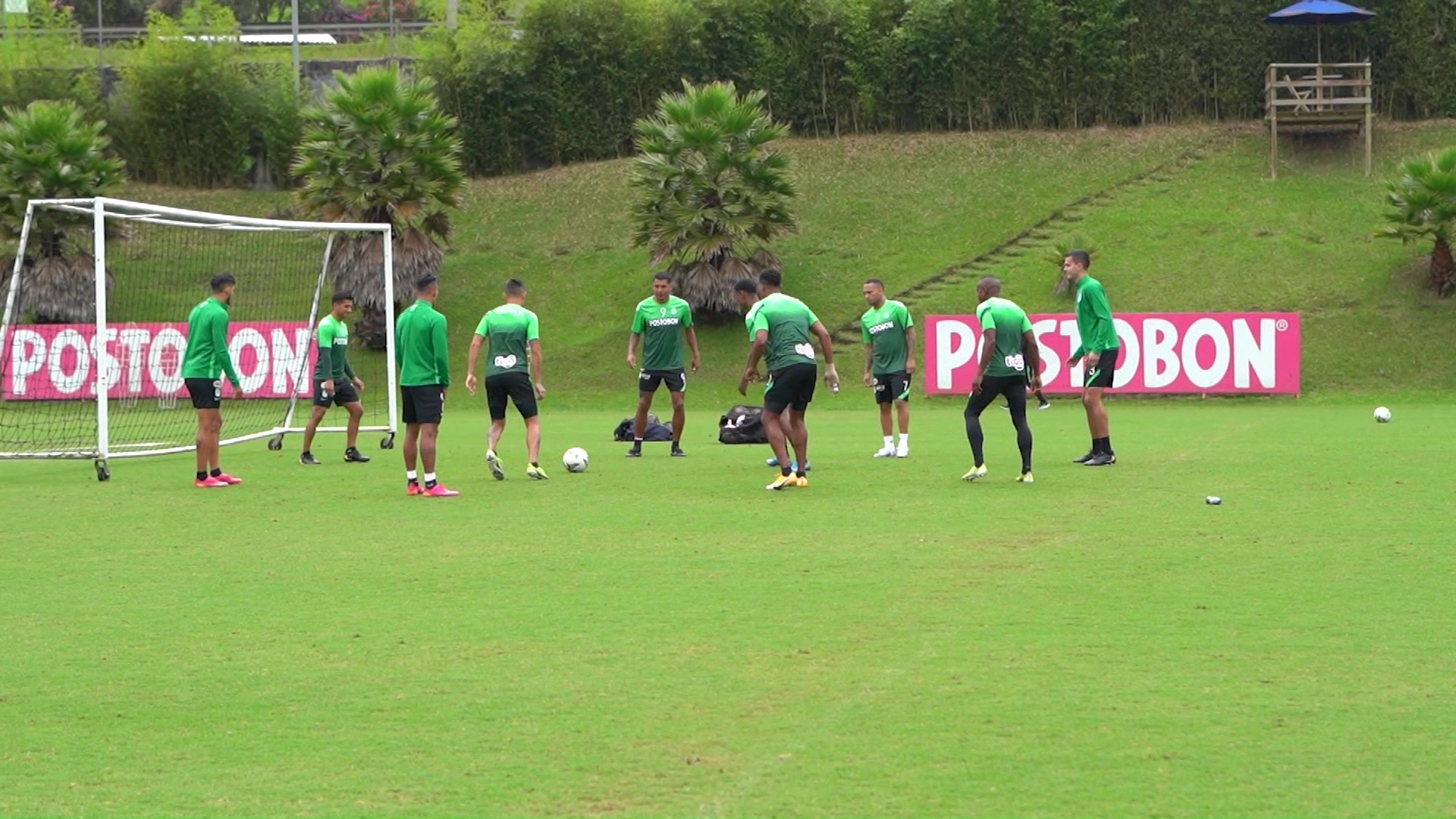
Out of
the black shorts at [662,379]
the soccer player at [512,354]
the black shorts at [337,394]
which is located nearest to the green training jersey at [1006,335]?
the soccer player at [512,354]

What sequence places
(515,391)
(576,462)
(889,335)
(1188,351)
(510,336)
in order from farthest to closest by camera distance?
(1188,351) → (889,335) → (576,462) → (515,391) → (510,336)

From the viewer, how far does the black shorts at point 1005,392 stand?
15898 mm

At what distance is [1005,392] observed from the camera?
16.1 metres

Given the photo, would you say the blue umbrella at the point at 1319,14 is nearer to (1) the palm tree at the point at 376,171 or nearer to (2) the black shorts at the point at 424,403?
(1) the palm tree at the point at 376,171

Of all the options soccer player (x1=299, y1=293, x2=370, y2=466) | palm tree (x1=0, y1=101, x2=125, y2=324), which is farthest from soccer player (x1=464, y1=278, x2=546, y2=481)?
palm tree (x1=0, y1=101, x2=125, y2=324)

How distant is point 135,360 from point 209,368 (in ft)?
50.8

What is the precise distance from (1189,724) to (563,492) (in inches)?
385

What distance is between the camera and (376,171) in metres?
35.1

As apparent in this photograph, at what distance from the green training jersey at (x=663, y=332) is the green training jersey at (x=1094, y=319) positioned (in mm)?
4689

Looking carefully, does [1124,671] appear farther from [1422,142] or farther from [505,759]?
[1422,142]

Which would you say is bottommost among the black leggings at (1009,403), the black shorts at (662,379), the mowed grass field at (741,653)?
the mowed grass field at (741,653)

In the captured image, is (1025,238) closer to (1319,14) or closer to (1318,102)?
(1318,102)

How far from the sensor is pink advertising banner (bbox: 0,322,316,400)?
30.9 meters

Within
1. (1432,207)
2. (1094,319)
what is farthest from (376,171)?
(1094,319)
